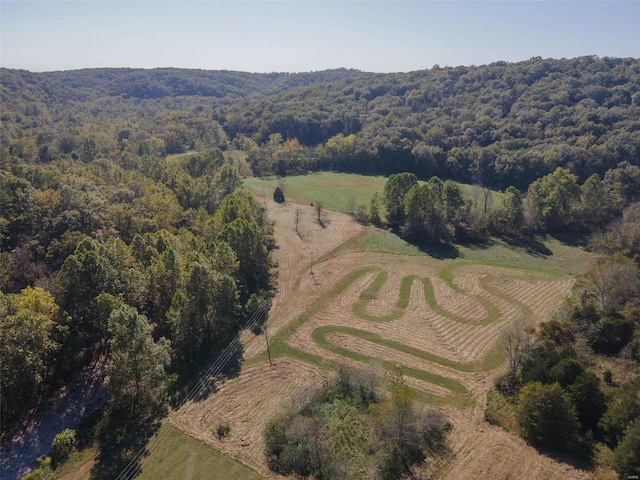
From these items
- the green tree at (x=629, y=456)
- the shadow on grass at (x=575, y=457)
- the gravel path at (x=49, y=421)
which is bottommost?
the gravel path at (x=49, y=421)

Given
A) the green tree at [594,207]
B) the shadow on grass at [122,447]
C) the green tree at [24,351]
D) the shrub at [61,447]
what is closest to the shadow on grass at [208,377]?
the shadow on grass at [122,447]

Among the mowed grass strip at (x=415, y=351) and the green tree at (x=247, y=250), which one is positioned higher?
the green tree at (x=247, y=250)

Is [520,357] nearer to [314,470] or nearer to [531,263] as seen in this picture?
[314,470]

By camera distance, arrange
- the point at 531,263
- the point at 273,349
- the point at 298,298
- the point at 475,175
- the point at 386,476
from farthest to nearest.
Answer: the point at 475,175
the point at 531,263
the point at 298,298
the point at 273,349
the point at 386,476

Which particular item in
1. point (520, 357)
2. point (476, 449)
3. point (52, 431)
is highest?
point (520, 357)

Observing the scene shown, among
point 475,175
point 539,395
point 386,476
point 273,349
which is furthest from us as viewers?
point 475,175

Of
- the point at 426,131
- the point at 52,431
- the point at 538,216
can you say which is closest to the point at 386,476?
the point at 52,431

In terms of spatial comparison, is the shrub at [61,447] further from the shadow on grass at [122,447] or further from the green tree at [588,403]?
the green tree at [588,403]
